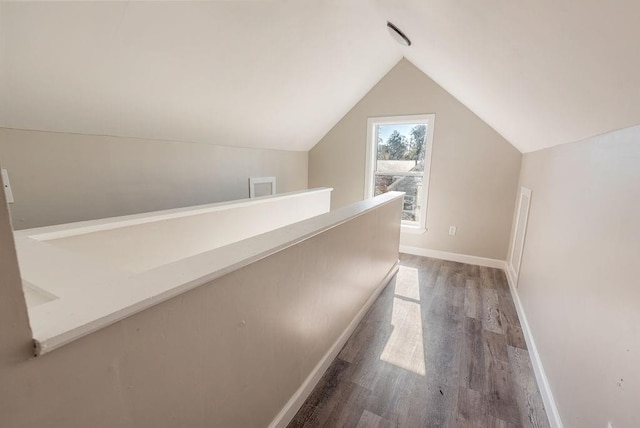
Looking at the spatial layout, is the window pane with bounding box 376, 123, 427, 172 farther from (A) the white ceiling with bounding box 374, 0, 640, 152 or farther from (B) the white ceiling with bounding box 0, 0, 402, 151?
(A) the white ceiling with bounding box 374, 0, 640, 152

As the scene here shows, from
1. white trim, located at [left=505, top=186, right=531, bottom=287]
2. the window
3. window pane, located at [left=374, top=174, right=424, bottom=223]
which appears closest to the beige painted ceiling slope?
white trim, located at [left=505, top=186, right=531, bottom=287]

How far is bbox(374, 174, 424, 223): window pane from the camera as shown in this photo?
11.7 ft

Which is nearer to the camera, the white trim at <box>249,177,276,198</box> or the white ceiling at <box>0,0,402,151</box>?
the white ceiling at <box>0,0,402,151</box>

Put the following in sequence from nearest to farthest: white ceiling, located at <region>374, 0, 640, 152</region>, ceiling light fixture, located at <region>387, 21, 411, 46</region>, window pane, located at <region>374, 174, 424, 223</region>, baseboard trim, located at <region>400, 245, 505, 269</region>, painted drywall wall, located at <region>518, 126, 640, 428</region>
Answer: white ceiling, located at <region>374, 0, 640, 152</region>
painted drywall wall, located at <region>518, 126, 640, 428</region>
ceiling light fixture, located at <region>387, 21, 411, 46</region>
baseboard trim, located at <region>400, 245, 505, 269</region>
window pane, located at <region>374, 174, 424, 223</region>

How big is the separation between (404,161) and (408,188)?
36cm

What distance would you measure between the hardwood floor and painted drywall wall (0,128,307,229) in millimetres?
1810

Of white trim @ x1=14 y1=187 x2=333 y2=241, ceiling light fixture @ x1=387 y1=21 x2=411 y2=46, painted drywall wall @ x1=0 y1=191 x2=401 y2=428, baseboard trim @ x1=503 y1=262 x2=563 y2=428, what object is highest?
ceiling light fixture @ x1=387 y1=21 x2=411 y2=46

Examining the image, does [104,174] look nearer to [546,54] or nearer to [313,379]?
[313,379]

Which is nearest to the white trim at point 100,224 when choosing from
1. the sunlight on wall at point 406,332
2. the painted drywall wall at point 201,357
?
the painted drywall wall at point 201,357

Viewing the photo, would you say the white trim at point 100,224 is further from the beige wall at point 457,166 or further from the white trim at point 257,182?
the beige wall at point 457,166

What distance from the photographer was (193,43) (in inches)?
62.6

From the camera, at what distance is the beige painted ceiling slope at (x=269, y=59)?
87cm

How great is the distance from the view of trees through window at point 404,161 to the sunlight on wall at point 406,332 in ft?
4.16

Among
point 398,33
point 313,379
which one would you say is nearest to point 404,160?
point 398,33
